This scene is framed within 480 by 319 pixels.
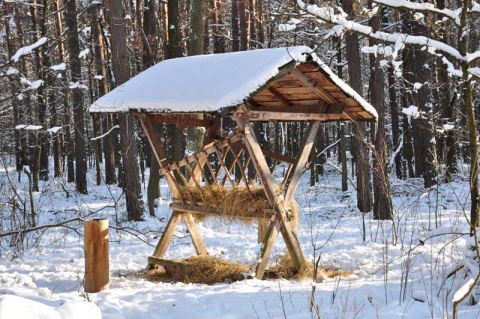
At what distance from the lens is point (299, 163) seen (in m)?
6.85

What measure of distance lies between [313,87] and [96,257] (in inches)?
139

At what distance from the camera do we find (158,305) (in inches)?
205

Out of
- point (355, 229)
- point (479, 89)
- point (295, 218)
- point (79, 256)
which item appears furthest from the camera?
point (479, 89)

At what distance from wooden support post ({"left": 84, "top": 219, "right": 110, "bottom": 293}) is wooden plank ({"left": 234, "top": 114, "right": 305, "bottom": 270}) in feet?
6.51

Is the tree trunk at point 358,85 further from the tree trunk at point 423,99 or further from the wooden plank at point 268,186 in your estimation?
the wooden plank at point 268,186

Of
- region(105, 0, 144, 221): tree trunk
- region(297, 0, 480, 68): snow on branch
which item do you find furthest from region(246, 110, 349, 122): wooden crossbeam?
region(105, 0, 144, 221): tree trunk

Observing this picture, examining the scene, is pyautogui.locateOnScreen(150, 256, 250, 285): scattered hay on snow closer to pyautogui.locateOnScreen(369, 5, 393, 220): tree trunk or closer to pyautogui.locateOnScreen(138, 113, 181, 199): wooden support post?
pyautogui.locateOnScreen(138, 113, 181, 199): wooden support post

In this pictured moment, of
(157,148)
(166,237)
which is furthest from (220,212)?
(157,148)

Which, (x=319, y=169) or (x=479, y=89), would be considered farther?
(x=319, y=169)

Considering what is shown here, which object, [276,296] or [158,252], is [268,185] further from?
[158,252]

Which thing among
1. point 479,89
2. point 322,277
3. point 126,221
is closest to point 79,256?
point 126,221

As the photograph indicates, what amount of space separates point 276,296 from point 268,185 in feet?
5.15

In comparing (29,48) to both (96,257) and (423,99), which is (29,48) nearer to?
(96,257)

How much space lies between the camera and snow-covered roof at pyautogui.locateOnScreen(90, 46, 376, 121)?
581 centimetres
